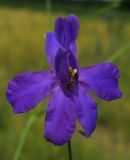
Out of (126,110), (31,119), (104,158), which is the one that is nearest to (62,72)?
(31,119)

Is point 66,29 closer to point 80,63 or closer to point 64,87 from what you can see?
point 64,87

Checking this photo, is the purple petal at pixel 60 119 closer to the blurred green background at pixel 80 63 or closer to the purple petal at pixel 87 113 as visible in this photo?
the purple petal at pixel 87 113

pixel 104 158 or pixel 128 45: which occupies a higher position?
pixel 128 45

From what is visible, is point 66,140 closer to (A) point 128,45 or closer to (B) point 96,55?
(A) point 128,45

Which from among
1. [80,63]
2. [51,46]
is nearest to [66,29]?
[51,46]

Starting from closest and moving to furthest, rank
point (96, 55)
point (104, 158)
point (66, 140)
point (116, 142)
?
point (66, 140) → point (104, 158) → point (116, 142) → point (96, 55)

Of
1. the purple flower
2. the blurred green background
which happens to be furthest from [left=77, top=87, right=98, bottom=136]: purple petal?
the blurred green background

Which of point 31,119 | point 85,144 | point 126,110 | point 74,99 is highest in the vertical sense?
point 74,99

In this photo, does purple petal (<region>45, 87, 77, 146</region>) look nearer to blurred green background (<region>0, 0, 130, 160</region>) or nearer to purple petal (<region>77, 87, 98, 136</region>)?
purple petal (<region>77, 87, 98, 136</region>)
